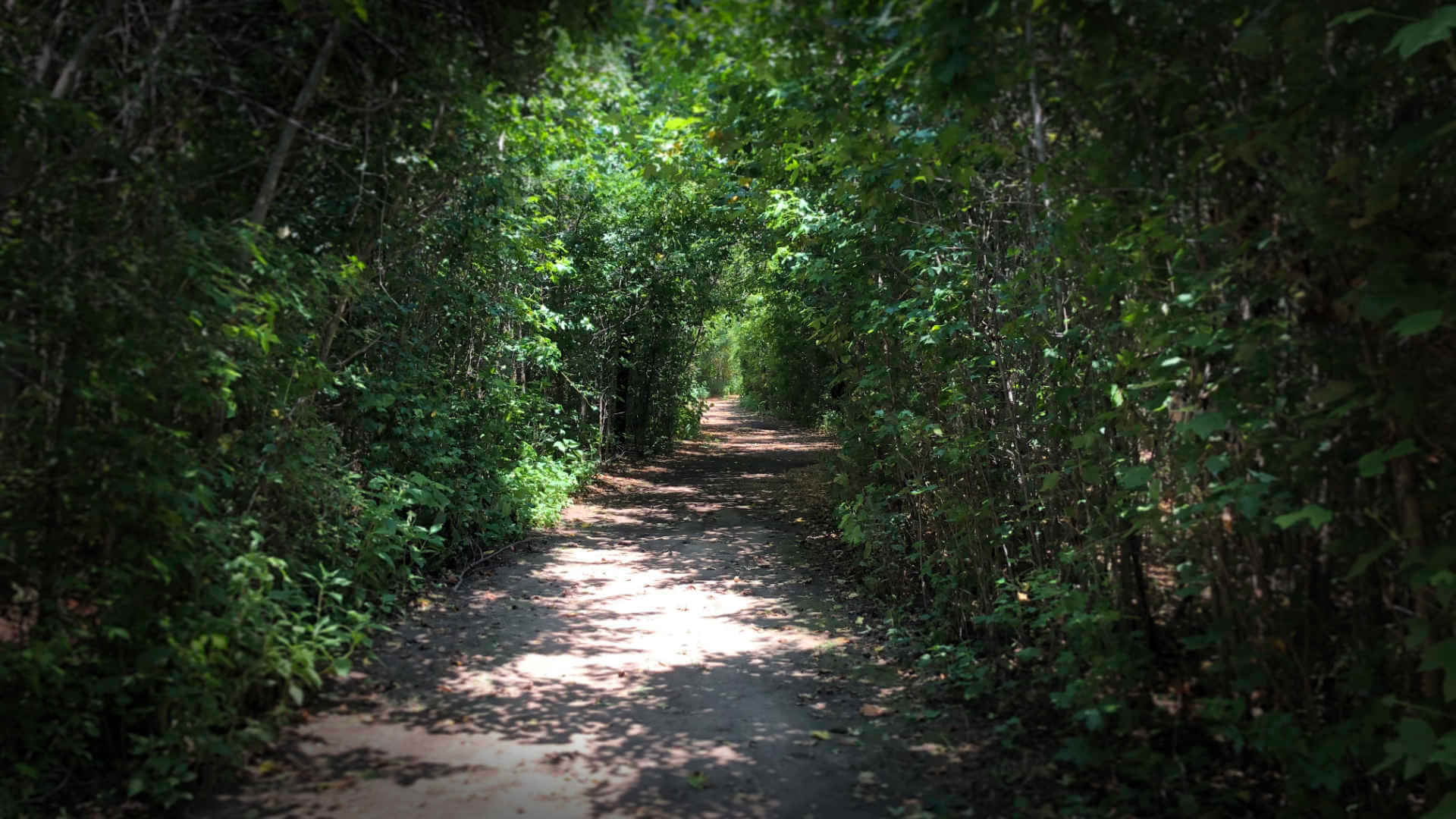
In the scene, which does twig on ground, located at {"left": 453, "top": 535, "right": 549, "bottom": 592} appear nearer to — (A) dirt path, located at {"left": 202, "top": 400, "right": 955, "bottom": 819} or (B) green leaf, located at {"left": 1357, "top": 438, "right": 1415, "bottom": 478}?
(A) dirt path, located at {"left": 202, "top": 400, "right": 955, "bottom": 819}

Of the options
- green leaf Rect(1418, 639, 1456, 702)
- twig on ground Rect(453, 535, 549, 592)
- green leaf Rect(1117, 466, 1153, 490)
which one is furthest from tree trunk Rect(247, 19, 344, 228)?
green leaf Rect(1418, 639, 1456, 702)

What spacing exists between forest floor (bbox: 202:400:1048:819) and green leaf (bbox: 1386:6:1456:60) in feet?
10.5

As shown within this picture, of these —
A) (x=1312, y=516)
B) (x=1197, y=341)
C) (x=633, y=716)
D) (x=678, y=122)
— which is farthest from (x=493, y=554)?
(x=1312, y=516)

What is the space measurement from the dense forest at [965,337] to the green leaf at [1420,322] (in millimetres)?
12

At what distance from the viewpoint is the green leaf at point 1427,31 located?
238 centimetres

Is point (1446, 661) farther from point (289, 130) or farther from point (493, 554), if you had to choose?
point (493, 554)

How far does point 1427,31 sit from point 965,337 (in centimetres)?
423

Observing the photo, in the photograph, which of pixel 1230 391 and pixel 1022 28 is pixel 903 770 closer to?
pixel 1230 391

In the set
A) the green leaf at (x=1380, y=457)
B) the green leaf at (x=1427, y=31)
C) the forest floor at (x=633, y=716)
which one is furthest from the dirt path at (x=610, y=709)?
the green leaf at (x=1427, y=31)

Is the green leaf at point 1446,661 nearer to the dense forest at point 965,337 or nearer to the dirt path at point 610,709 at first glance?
the dense forest at point 965,337

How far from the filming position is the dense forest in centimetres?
315

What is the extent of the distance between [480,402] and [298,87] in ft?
17.2

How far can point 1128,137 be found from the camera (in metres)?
3.78

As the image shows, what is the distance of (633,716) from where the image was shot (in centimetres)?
512
